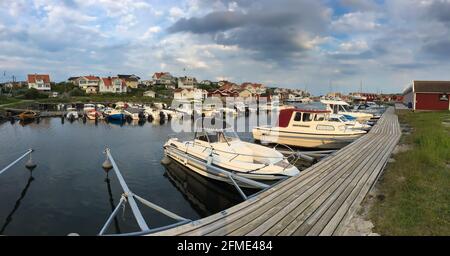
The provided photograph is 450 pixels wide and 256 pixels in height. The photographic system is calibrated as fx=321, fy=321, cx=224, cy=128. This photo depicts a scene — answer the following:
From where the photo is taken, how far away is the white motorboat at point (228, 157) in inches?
528

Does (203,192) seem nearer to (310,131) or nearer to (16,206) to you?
(16,206)

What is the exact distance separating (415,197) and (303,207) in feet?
10.7

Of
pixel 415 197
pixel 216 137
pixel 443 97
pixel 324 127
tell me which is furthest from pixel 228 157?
pixel 443 97

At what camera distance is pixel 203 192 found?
14.8 m

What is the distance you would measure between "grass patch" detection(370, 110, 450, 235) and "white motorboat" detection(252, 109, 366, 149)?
977 cm

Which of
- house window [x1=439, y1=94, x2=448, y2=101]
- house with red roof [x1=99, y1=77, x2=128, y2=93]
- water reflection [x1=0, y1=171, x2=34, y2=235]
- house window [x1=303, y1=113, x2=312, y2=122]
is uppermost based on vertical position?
house with red roof [x1=99, y1=77, x2=128, y2=93]

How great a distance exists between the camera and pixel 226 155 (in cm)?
1527

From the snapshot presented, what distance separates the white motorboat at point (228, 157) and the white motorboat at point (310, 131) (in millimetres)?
8731

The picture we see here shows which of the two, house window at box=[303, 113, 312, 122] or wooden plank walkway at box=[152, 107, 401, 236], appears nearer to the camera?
wooden plank walkway at box=[152, 107, 401, 236]

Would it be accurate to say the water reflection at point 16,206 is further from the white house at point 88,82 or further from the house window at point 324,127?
the white house at point 88,82

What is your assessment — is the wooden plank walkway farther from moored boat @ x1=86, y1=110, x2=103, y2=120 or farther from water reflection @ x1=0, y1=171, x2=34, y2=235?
moored boat @ x1=86, y1=110, x2=103, y2=120

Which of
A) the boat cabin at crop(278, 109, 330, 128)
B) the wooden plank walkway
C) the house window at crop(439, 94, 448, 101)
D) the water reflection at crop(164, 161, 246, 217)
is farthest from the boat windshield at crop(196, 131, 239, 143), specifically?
the house window at crop(439, 94, 448, 101)

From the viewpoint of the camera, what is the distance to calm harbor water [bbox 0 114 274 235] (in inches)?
453

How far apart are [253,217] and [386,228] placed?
2.75 metres
